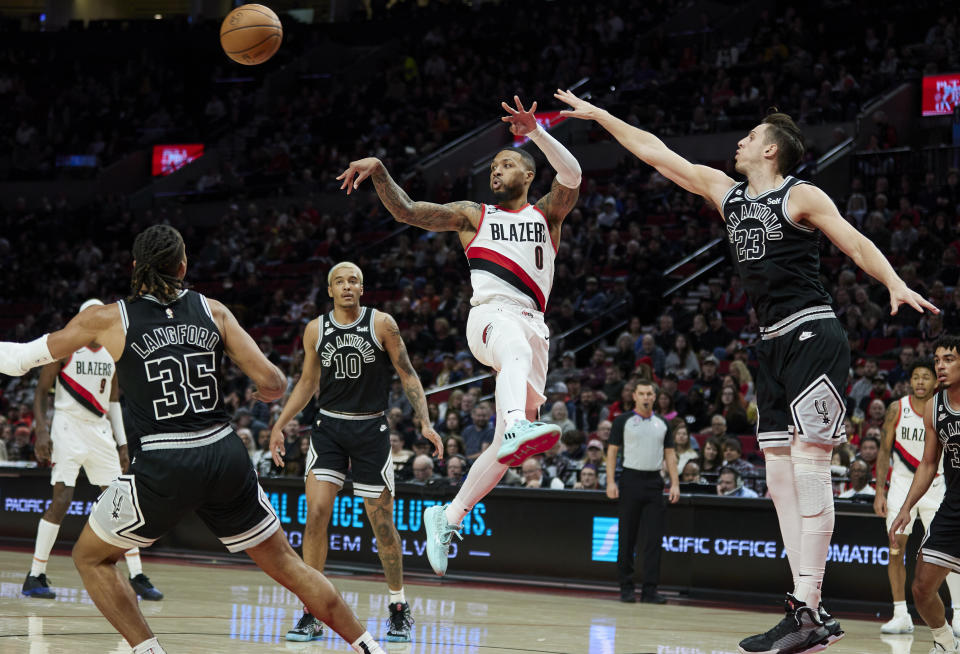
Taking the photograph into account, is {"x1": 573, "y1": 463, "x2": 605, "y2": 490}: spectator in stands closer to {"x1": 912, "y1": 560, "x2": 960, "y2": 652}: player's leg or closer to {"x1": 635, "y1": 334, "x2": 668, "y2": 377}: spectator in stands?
{"x1": 635, "y1": 334, "x2": 668, "y2": 377}: spectator in stands

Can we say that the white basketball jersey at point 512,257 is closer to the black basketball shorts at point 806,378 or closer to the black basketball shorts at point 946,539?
the black basketball shorts at point 806,378

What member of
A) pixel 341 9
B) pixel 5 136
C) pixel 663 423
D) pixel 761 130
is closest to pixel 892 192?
pixel 663 423

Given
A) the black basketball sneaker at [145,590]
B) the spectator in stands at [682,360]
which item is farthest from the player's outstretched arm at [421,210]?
the spectator in stands at [682,360]

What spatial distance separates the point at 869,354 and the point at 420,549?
643cm

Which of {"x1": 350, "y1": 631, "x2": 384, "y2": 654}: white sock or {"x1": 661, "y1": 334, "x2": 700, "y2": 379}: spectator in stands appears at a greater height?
{"x1": 661, "y1": 334, "x2": 700, "y2": 379}: spectator in stands

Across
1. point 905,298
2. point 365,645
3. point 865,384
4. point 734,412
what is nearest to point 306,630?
point 365,645

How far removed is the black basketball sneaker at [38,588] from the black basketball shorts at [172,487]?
4.90 metres

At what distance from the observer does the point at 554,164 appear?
6.95 meters

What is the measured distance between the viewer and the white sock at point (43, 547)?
396 inches

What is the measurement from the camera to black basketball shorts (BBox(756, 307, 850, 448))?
550 centimetres

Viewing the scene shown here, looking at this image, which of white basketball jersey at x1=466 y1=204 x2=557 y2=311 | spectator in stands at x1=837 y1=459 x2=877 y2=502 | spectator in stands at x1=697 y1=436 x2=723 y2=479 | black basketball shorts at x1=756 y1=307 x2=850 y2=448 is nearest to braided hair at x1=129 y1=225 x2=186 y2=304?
white basketball jersey at x1=466 y1=204 x2=557 y2=311

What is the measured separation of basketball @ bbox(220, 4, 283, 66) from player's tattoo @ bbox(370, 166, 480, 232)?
3955 millimetres

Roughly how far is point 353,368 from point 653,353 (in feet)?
28.8

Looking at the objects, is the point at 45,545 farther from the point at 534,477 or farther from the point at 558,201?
the point at 558,201
